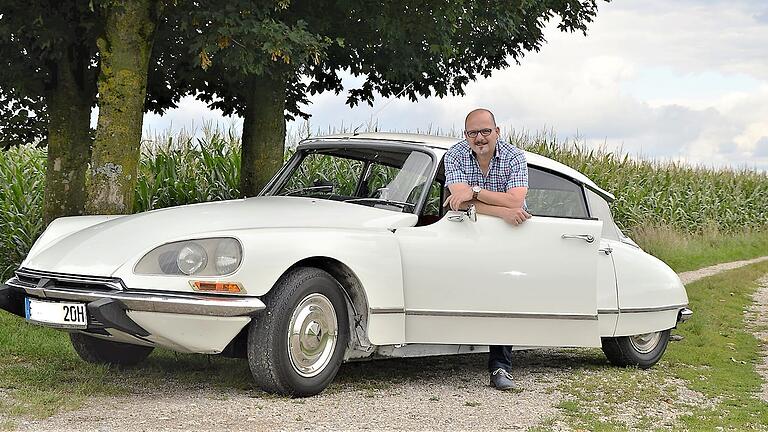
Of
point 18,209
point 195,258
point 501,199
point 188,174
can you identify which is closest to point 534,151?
point 188,174

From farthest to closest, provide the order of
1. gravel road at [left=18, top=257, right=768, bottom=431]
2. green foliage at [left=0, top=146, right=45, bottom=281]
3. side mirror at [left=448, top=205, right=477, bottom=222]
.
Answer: green foliage at [left=0, top=146, right=45, bottom=281]
side mirror at [left=448, top=205, right=477, bottom=222]
gravel road at [left=18, top=257, right=768, bottom=431]

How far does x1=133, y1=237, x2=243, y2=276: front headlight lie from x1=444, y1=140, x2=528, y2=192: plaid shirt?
1.92 metres

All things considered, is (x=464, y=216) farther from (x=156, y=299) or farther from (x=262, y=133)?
(x=262, y=133)

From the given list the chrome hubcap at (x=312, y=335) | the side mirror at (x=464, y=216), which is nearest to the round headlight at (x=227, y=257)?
the chrome hubcap at (x=312, y=335)

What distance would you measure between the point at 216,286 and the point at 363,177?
7.29ft

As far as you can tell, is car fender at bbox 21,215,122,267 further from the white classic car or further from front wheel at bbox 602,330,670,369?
front wheel at bbox 602,330,670,369

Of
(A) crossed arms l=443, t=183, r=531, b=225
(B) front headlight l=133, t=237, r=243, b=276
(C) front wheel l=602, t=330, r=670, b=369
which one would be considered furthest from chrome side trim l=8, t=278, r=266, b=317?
(C) front wheel l=602, t=330, r=670, b=369

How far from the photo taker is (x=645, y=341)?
9164 millimetres

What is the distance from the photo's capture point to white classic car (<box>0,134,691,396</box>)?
21.1 ft

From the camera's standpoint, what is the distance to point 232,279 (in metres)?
6.37

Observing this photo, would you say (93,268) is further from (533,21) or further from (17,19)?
(533,21)

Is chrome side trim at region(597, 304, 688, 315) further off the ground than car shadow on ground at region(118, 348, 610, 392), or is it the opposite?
chrome side trim at region(597, 304, 688, 315)

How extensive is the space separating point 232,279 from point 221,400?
0.91 m

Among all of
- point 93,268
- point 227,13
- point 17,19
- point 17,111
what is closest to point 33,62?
point 17,19
